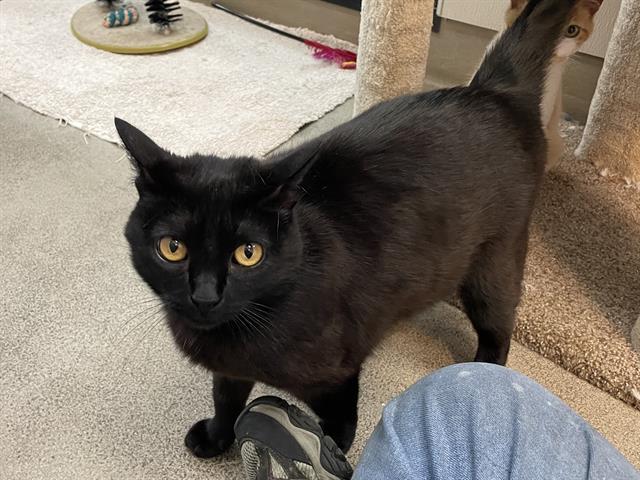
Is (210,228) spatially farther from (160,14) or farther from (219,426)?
(160,14)

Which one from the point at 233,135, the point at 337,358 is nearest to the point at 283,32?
the point at 233,135

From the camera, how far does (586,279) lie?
1.25m

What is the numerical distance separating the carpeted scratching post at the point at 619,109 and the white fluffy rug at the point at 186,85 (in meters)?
0.71

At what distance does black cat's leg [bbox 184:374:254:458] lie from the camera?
3.11 feet

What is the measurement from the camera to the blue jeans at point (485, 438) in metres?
0.56

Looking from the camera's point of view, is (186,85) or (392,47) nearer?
(392,47)

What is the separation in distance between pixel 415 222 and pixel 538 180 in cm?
25

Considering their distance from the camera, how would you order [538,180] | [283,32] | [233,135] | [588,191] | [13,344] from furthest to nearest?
[283,32]
[233,135]
[588,191]
[13,344]
[538,180]

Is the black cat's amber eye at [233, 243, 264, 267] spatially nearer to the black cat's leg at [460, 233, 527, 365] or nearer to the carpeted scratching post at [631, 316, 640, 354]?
the black cat's leg at [460, 233, 527, 365]

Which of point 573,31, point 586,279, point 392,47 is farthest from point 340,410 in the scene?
point 573,31

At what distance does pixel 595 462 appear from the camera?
58 centimetres

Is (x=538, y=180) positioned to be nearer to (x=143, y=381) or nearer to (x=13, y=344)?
(x=143, y=381)

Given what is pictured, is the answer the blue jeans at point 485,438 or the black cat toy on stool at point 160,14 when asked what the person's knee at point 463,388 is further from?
the black cat toy on stool at point 160,14

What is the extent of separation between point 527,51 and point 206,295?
645mm
